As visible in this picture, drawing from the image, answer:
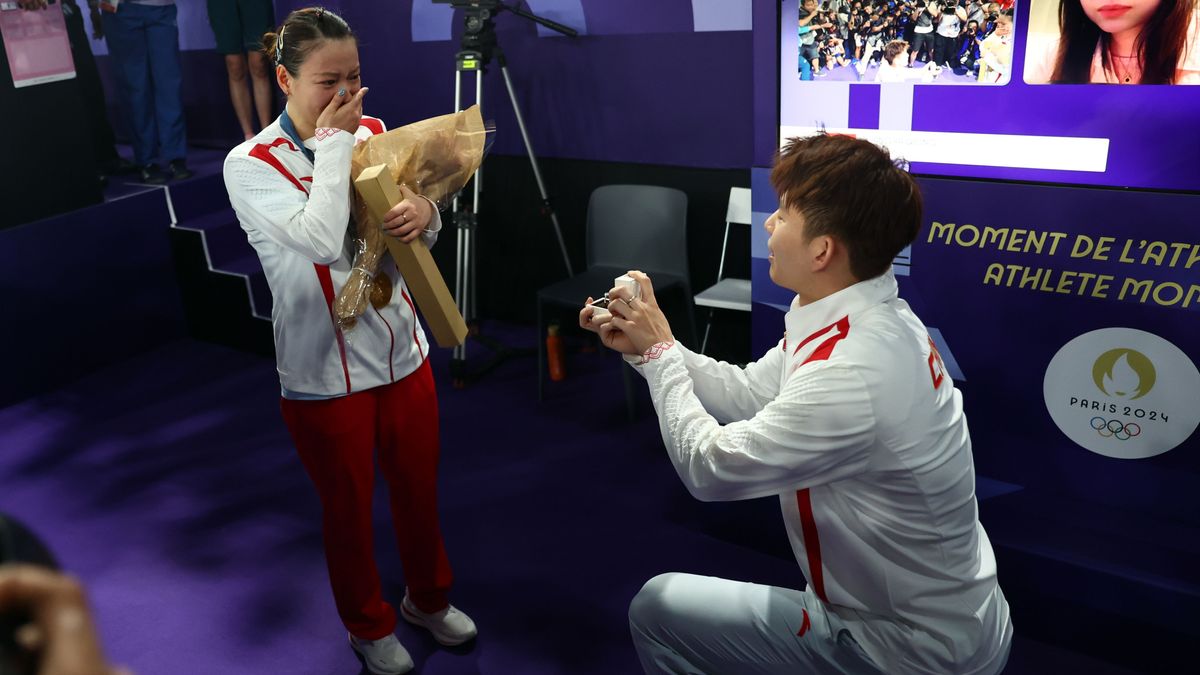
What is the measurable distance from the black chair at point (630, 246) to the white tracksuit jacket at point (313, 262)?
1.72m

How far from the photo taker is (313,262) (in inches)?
A: 85.3

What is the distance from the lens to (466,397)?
430cm

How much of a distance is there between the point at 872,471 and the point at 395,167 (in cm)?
123

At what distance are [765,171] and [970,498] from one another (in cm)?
160

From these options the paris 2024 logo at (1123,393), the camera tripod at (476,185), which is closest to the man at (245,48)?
the camera tripod at (476,185)

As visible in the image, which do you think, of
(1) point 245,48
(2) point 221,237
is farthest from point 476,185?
(1) point 245,48

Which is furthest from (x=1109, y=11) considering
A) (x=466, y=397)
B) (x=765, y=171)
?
(x=466, y=397)

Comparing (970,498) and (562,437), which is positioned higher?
(970,498)

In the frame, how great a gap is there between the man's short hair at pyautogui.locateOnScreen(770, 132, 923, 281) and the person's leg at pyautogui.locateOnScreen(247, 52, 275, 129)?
4506 mm

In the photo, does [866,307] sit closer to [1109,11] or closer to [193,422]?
[1109,11]

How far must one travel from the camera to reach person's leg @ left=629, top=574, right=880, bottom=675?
67.2 inches

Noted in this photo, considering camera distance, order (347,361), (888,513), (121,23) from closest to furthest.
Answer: (888,513) → (347,361) → (121,23)

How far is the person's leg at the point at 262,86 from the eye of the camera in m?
5.42

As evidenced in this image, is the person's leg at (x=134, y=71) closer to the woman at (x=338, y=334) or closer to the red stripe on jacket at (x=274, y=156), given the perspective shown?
the woman at (x=338, y=334)
